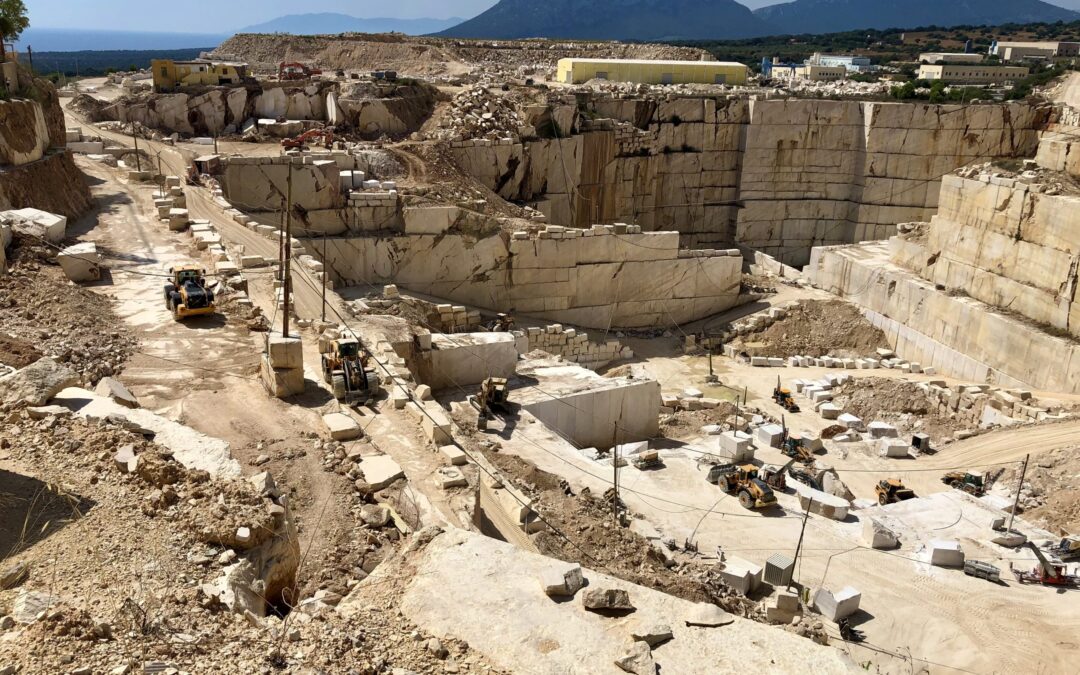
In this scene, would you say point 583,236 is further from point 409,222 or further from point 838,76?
point 838,76

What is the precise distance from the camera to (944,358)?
2061 cm

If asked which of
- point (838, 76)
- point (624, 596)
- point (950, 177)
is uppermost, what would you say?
point (838, 76)

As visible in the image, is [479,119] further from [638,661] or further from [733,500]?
[638,661]

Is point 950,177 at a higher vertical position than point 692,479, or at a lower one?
higher

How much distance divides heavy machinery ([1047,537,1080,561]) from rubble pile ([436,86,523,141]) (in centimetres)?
2012

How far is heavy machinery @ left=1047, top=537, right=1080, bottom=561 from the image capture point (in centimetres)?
1105

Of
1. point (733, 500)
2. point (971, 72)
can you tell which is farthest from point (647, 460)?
point (971, 72)

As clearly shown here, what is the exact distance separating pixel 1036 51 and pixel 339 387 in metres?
83.7

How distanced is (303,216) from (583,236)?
751 cm

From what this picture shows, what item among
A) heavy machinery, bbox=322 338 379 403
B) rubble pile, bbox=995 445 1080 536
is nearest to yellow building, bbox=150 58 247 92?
heavy machinery, bbox=322 338 379 403

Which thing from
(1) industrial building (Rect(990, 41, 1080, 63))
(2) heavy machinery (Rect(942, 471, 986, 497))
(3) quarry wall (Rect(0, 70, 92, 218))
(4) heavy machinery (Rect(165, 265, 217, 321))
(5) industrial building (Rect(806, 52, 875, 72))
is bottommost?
(2) heavy machinery (Rect(942, 471, 986, 497))

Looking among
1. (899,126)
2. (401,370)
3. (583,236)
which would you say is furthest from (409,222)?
(899,126)

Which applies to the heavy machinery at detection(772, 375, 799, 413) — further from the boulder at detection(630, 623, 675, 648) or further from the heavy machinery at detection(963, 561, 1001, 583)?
the boulder at detection(630, 623, 675, 648)

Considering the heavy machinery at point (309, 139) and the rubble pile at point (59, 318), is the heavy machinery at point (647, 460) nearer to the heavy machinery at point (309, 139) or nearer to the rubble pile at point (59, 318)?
the rubble pile at point (59, 318)
